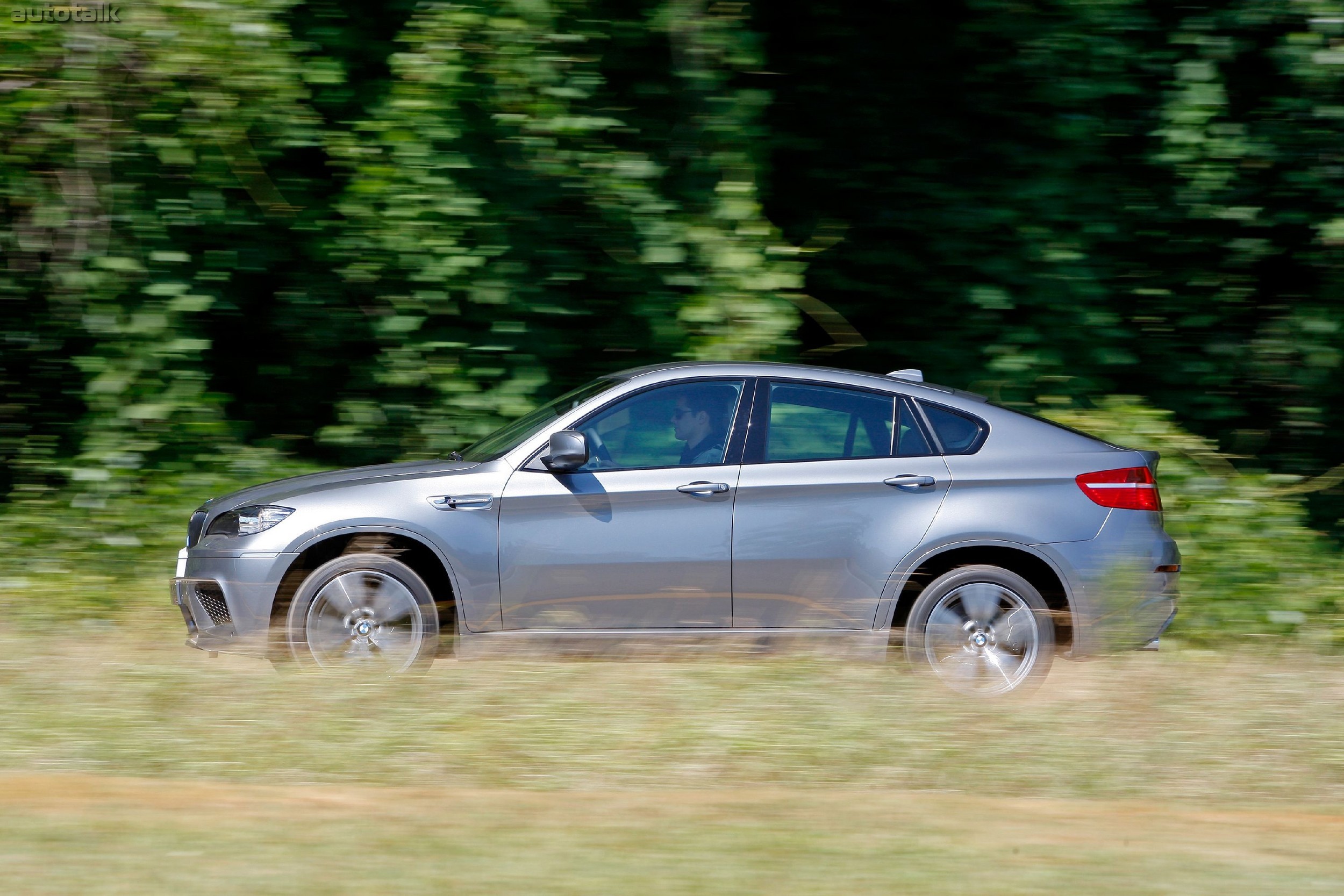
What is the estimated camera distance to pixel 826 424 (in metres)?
6.34

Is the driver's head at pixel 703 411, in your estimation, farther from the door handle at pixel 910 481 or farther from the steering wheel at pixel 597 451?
the door handle at pixel 910 481

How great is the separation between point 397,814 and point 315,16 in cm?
582

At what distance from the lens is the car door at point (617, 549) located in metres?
6.07

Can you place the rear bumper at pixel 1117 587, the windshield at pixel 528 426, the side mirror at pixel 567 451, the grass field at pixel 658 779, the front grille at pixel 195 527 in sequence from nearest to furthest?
the grass field at pixel 658 779 < the side mirror at pixel 567 451 < the rear bumper at pixel 1117 587 < the windshield at pixel 528 426 < the front grille at pixel 195 527

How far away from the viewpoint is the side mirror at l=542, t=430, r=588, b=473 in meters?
6.04

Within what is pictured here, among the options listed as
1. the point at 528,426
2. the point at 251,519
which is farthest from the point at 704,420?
the point at 251,519

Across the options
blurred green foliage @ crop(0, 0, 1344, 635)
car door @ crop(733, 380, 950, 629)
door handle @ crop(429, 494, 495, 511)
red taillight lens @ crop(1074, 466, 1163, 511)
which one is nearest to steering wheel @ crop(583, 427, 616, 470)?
door handle @ crop(429, 494, 495, 511)

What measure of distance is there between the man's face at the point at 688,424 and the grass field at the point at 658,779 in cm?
105

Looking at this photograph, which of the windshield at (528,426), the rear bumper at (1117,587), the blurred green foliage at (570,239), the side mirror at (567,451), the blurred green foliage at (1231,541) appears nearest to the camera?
the side mirror at (567,451)

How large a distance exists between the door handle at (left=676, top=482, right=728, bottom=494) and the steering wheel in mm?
358

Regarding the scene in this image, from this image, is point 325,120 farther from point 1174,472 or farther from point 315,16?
point 1174,472

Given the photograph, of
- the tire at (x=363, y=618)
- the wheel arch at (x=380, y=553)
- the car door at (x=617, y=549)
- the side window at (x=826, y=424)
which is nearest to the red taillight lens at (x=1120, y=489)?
the side window at (x=826, y=424)

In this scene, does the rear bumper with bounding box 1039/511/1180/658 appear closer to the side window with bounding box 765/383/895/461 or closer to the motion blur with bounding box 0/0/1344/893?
the motion blur with bounding box 0/0/1344/893

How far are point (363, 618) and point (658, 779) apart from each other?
1.86m
